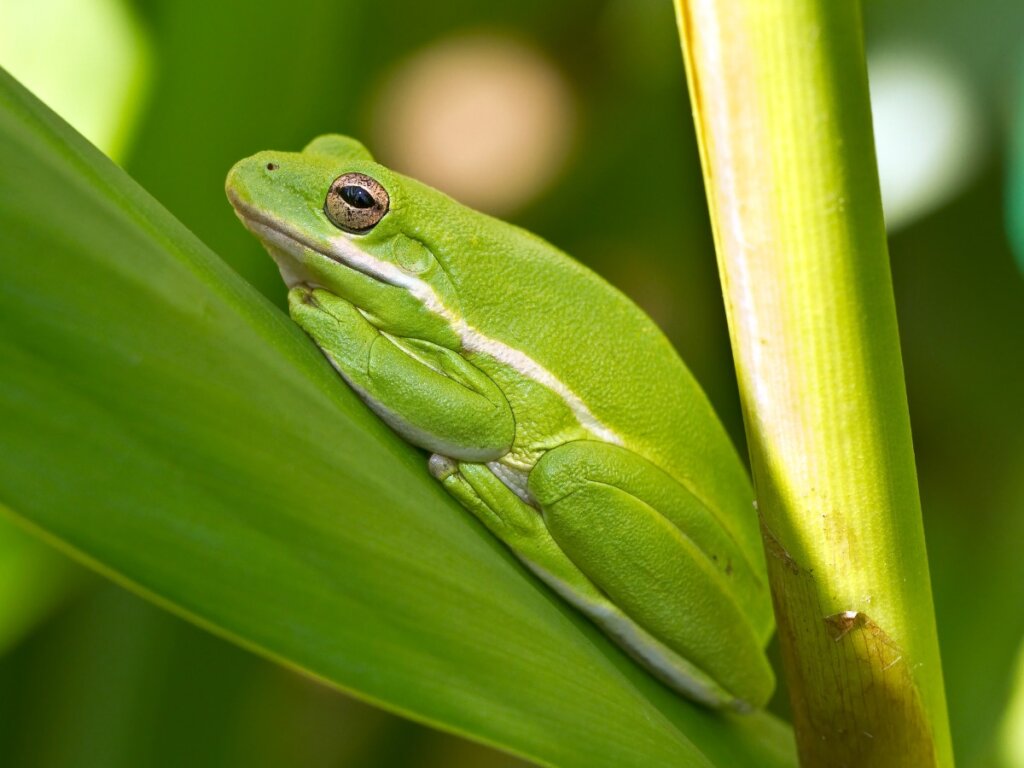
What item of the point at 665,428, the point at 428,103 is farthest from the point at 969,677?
the point at 428,103

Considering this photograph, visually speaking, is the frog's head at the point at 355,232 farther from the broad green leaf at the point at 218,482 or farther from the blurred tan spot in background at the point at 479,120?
the blurred tan spot in background at the point at 479,120

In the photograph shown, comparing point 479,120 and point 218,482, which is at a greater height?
point 218,482

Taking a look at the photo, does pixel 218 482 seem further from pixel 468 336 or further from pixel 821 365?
pixel 468 336

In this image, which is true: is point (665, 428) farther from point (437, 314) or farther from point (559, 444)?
point (437, 314)

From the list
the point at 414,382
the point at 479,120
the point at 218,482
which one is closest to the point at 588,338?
the point at 414,382

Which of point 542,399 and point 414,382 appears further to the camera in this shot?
point 542,399

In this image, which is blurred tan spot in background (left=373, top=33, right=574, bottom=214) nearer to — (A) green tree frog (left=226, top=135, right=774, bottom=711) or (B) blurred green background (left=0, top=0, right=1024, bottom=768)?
(B) blurred green background (left=0, top=0, right=1024, bottom=768)
